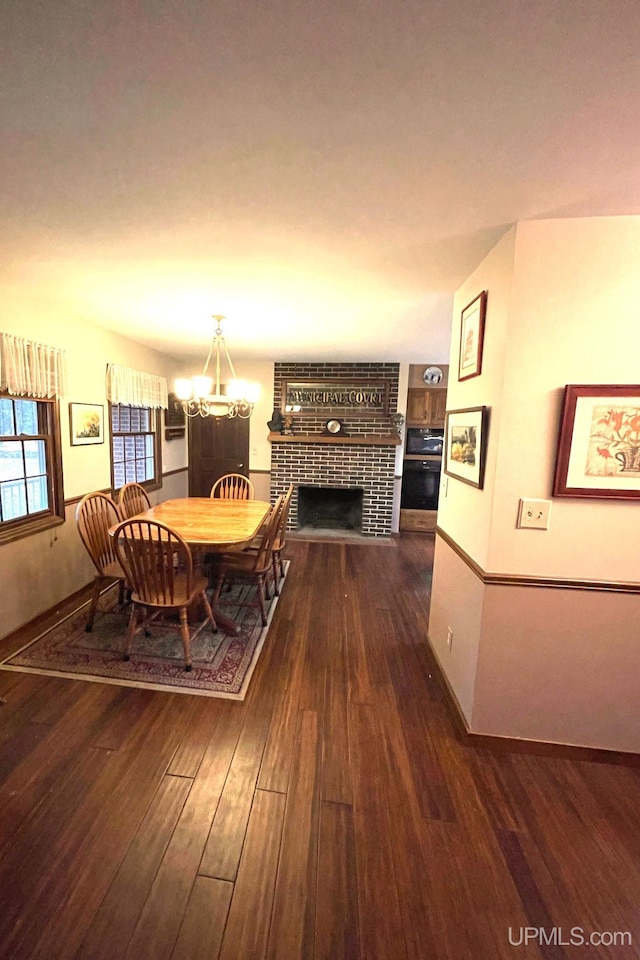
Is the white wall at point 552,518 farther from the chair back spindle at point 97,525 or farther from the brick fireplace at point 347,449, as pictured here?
the brick fireplace at point 347,449

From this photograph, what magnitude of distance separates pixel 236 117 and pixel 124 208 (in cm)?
70

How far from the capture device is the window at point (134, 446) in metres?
3.73

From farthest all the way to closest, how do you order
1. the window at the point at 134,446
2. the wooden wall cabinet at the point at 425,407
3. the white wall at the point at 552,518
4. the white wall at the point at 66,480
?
the wooden wall cabinet at the point at 425,407 → the window at the point at 134,446 → the white wall at the point at 66,480 → the white wall at the point at 552,518

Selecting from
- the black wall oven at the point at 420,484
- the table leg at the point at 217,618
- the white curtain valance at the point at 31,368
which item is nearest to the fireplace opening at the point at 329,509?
the black wall oven at the point at 420,484

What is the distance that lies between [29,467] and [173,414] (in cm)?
Answer: 240

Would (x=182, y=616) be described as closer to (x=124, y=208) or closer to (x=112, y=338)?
(x=124, y=208)

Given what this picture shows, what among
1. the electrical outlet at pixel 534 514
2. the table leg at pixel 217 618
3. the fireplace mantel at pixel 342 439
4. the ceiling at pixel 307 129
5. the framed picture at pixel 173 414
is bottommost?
the table leg at pixel 217 618

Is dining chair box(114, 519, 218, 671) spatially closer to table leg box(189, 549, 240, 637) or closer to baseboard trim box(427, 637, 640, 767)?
table leg box(189, 549, 240, 637)

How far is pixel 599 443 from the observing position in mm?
1462

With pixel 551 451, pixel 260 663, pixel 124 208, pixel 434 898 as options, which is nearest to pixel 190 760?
pixel 260 663

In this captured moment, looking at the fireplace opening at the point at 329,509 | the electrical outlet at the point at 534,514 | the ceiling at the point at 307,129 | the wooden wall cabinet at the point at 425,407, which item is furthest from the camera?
the fireplace opening at the point at 329,509

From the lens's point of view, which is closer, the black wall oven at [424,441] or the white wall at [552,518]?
the white wall at [552,518]

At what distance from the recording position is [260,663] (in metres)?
2.24

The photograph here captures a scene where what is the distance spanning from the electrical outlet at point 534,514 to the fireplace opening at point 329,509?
363 cm
